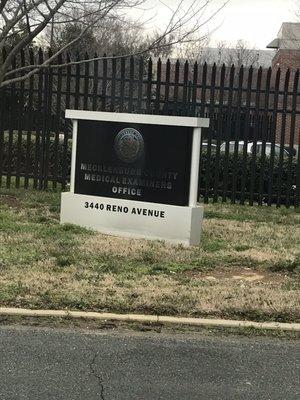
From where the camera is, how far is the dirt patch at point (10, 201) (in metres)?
9.93

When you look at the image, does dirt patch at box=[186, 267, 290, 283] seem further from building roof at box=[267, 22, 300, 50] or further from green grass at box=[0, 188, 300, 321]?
building roof at box=[267, 22, 300, 50]

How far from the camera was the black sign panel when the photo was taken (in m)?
7.76

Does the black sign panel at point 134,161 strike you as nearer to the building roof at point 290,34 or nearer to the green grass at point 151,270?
the green grass at point 151,270

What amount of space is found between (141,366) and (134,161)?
4.38 metres

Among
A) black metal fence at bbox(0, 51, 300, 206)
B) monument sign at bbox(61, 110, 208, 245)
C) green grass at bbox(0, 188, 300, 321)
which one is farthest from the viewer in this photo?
black metal fence at bbox(0, 51, 300, 206)

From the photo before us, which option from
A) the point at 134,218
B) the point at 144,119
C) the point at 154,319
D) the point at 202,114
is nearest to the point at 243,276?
the point at 154,319

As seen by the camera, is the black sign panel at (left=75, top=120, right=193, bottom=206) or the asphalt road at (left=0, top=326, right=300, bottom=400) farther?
the black sign panel at (left=75, top=120, right=193, bottom=206)

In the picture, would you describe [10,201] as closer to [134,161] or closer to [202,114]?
[134,161]

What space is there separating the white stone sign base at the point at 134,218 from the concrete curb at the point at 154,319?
271 centimetres

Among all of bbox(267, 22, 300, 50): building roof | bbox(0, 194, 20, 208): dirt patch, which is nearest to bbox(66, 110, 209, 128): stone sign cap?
bbox(0, 194, 20, 208): dirt patch

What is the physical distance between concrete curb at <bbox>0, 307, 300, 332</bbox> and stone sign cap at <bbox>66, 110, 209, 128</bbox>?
3.29m

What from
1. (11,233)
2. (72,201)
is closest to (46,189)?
(72,201)

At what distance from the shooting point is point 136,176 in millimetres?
8078

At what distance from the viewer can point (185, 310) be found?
16.9ft
